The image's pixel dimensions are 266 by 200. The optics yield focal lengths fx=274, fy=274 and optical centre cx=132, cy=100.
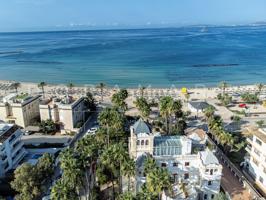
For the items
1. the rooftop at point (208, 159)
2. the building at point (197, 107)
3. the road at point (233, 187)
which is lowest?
the road at point (233, 187)

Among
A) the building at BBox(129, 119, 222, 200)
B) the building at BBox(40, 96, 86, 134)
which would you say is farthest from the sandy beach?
the building at BBox(129, 119, 222, 200)

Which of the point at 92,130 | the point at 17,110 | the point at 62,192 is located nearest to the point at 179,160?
the point at 62,192

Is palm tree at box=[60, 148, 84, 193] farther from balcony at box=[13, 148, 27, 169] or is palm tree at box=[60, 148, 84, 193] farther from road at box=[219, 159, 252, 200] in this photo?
road at box=[219, 159, 252, 200]

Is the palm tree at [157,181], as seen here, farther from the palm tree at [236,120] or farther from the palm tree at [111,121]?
the palm tree at [236,120]

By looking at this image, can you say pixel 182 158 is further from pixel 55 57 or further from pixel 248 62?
pixel 55 57

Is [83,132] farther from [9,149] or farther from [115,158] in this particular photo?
[115,158]

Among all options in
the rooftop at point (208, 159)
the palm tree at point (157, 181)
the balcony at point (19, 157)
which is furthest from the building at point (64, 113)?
the palm tree at point (157, 181)
